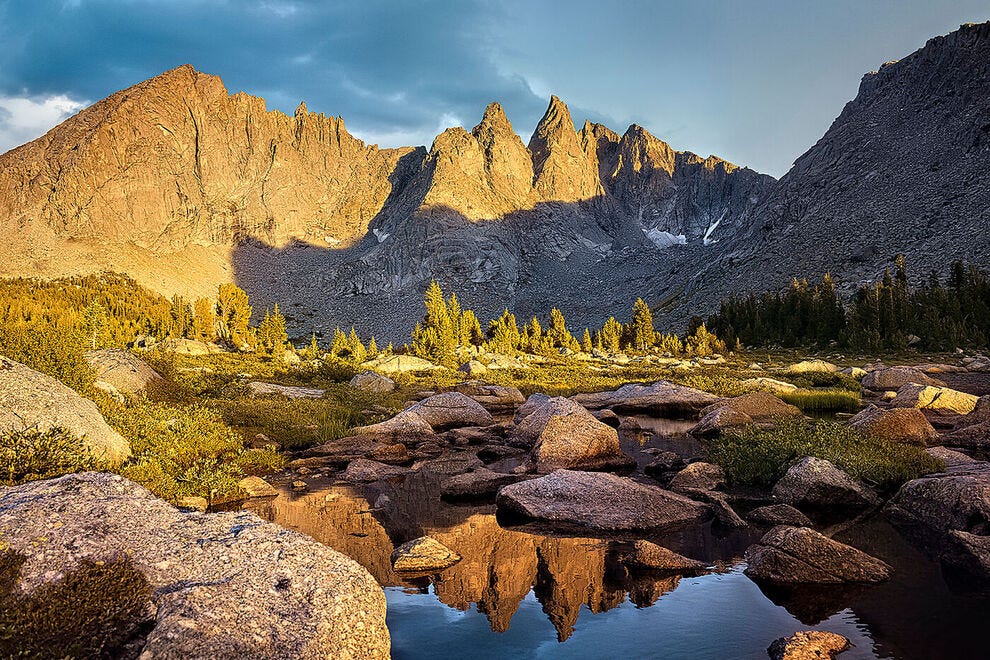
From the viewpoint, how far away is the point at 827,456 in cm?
1517

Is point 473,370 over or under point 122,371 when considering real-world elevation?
under

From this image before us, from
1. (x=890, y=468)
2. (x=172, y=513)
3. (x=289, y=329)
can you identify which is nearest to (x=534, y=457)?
(x=890, y=468)

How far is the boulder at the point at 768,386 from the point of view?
125ft

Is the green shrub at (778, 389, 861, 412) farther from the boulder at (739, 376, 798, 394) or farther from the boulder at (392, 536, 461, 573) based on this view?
the boulder at (392, 536, 461, 573)

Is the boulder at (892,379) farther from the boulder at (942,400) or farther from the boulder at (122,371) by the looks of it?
the boulder at (122,371)

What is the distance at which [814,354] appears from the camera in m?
72.2

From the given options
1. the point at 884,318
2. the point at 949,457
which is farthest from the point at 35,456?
the point at 884,318

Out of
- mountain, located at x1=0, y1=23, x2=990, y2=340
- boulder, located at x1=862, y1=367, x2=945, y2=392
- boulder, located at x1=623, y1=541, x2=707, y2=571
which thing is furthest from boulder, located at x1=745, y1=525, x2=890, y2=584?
mountain, located at x1=0, y1=23, x2=990, y2=340

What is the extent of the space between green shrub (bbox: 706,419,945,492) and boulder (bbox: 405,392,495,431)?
12.8m

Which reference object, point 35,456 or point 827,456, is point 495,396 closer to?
point 827,456

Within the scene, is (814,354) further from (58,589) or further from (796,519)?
(58,589)

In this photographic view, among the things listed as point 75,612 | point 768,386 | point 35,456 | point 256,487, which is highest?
point 35,456

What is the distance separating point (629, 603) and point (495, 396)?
97.3ft

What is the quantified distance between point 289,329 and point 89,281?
51.6 m
